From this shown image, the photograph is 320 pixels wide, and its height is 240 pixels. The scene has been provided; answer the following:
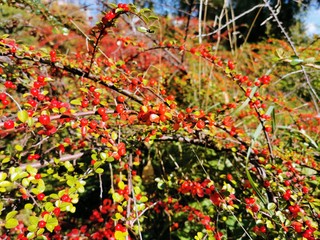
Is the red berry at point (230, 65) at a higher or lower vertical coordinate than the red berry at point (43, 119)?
higher

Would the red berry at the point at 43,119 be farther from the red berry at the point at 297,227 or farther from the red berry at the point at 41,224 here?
the red berry at the point at 297,227

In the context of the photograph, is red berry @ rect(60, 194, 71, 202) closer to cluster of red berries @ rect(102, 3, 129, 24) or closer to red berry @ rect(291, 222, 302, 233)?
cluster of red berries @ rect(102, 3, 129, 24)

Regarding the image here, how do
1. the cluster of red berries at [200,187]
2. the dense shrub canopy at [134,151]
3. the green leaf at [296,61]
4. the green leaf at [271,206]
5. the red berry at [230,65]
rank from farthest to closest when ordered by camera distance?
the red berry at [230,65] → the cluster of red berries at [200,187] → the green leaf at [271,206] → the dense shrub canopy at [134,151] → the green leaf at [296,61]

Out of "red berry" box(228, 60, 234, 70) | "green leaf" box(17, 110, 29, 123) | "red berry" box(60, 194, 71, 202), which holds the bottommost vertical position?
"red berry" box(60, 194, 71, 202)

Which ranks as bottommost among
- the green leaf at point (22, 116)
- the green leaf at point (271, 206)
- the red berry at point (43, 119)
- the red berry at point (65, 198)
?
the red berry at point (65, 198)

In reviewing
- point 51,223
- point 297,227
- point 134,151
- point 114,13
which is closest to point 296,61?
point 114,13

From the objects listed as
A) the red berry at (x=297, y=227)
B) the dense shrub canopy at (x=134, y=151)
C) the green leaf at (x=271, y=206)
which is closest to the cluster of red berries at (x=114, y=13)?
the dense shrub canopy at (x=134, y=151)

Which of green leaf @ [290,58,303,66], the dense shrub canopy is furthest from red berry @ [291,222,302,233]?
green leaf @ [290,58,303,66]

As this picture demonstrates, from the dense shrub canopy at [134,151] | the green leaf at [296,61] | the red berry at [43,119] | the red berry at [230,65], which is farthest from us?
the red berry at [230,65]

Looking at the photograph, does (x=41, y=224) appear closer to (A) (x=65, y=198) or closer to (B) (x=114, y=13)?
(A) (x=65, y=198)

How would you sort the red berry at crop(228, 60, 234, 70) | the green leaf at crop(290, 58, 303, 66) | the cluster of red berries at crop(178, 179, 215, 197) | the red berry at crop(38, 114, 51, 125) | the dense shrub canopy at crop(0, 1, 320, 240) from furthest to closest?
1. the red berry at crop(228, 60, 234, 70)
2. the cluster of red berries at crop(178, 179, 215, 197)
3. the dense shrub canopy at crop(0, 1, 320, 240)
4. the red berry at crop(38, 114, 51, 125)
5. the green leaf at crop(290, 58, 303, 66)

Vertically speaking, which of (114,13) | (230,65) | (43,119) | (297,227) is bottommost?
(297,227)

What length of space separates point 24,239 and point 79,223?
182 cm

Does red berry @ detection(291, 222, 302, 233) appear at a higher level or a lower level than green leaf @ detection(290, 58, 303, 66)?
lower
